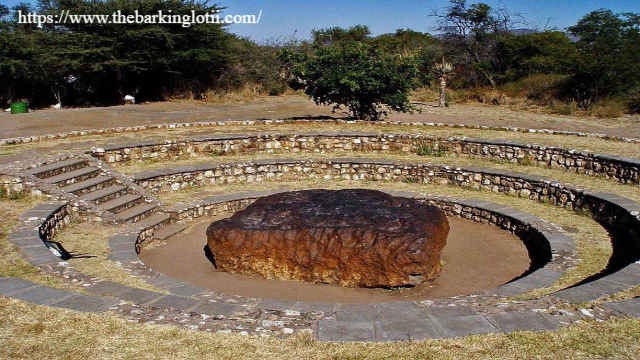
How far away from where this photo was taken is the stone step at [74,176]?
1011 centimetres

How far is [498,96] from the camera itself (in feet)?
91.0

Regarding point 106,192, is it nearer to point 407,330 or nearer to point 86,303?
point 86,303

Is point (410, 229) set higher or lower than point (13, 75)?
lower

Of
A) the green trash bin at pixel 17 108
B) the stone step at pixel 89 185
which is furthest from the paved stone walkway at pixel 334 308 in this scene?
the green trash bin at pixel 17 108

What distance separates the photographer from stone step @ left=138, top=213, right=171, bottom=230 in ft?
30.2

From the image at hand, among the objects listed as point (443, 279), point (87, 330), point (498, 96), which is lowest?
point (443, 279)

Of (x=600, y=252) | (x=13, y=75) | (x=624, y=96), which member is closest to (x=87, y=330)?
(x=600, y=252)

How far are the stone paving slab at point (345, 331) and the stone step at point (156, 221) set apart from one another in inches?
212

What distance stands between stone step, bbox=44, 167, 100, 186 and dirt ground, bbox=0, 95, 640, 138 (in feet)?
20.2

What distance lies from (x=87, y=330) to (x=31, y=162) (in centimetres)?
751

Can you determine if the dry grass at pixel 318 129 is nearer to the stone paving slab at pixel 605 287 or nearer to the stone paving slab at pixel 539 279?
the stone paving slab at pixel 539 279

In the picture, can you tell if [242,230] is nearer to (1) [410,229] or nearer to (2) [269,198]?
(2) [269,198]

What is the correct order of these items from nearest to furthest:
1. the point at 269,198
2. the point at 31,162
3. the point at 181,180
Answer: the point at 269,198
the point at 31,162
the point at 181,180

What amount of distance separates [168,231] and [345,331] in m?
5.73
